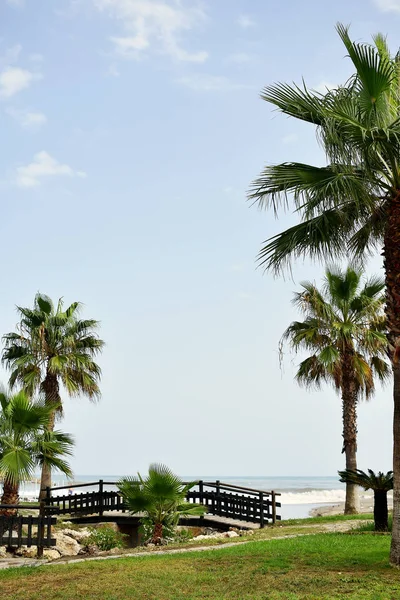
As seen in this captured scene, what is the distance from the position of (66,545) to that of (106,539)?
1670mm

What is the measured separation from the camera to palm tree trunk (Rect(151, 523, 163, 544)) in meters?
17.6

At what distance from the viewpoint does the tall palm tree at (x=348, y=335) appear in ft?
78.8

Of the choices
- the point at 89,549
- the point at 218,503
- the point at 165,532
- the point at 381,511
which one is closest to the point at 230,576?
the point at 381,511

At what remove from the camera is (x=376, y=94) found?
1049 cm

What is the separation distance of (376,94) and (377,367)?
656 inches

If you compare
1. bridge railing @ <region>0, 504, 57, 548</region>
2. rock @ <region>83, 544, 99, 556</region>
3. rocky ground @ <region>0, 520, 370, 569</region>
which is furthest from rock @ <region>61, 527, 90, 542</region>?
bridge railing @ <region>0, 504, 57, 548</region>

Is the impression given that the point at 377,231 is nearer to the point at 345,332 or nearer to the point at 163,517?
the point at 163,517

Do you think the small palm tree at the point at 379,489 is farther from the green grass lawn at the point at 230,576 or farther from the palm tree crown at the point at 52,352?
the palm tree crown at the point at 52,352

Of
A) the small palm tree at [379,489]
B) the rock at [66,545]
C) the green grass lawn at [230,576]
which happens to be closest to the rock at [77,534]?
the rock at [66,545]

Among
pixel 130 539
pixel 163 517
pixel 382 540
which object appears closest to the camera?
pixel 382 540

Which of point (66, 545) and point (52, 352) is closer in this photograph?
point (66, 545)

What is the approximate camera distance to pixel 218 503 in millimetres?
23562

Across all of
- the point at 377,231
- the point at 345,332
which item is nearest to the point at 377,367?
the point at 345,332

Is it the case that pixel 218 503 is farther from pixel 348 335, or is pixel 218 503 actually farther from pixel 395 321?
pixel 395 321
